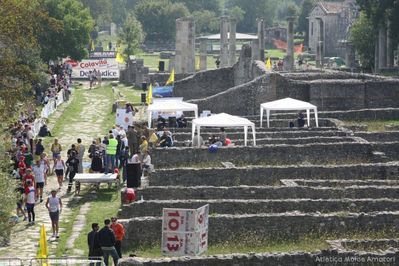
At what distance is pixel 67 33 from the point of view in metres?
62.4

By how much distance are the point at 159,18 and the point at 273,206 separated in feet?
310

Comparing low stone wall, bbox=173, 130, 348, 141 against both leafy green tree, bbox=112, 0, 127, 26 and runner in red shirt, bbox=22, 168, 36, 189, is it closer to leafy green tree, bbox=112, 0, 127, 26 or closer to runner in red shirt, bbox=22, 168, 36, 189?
runner in red shirt, bbox=22, 168, 36, 189

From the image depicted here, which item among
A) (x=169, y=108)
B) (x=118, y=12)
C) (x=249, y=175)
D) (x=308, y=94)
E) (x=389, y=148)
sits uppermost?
(x=118, y=12)

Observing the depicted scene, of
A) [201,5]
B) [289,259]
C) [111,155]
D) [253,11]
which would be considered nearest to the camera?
[289,259]

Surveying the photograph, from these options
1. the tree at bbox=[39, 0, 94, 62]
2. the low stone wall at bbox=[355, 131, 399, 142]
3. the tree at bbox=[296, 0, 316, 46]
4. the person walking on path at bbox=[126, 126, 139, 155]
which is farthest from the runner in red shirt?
the tree at bbox=[296, 0, 316, 46]

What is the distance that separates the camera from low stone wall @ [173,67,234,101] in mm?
51312

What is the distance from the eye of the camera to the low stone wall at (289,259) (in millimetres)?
18656

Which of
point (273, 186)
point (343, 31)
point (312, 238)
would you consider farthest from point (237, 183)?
point (343, 31)

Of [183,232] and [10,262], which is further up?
[183,232]

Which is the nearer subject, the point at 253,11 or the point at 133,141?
the point at 133,141

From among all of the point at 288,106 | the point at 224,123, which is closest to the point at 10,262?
the point at 224,123

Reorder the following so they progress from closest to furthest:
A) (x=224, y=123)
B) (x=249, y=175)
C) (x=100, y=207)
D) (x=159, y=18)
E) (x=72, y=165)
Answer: (x=100, y=207)
(x=249, y=175)
(x=72, y=165)
(x=224, y=123)
(x=159, y=18)

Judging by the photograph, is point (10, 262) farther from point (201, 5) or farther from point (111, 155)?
point (201, 5)

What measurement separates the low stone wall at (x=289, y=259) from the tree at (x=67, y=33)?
42429 millimetres
